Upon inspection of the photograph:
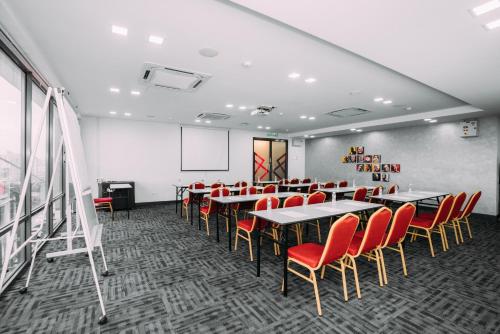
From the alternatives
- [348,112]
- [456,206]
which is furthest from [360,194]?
[348,112]

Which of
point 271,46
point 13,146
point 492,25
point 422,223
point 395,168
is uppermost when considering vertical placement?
point 271,46

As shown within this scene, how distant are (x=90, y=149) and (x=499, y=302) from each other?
10244mm

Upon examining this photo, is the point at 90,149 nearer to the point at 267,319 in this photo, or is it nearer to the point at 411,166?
the point at 267,319

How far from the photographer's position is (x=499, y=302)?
271 centimetres

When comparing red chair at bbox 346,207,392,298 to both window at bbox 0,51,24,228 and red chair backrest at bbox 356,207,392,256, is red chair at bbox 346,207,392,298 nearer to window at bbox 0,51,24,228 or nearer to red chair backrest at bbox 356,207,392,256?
red chair backrest at bbox 356,207,392,256

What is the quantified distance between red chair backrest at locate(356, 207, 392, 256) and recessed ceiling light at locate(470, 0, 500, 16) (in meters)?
2.08

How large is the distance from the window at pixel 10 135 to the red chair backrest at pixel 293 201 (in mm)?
3812

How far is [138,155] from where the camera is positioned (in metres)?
9.00

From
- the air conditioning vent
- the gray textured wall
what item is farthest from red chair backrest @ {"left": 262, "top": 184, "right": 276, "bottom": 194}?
the gray textured wall

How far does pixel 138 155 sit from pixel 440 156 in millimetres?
10609

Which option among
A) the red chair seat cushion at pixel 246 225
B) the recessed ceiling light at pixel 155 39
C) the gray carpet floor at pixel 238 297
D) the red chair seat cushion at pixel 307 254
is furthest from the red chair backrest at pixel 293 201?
the recessed ceiling light at pixel 155 39

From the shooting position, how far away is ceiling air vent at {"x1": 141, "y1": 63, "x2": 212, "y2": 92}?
4.00 m

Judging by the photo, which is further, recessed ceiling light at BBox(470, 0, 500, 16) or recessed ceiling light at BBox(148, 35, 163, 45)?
recessed ceiling light at BBox(148, 35, 163, 45)

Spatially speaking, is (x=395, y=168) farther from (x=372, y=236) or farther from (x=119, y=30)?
(x=119, y=30)
